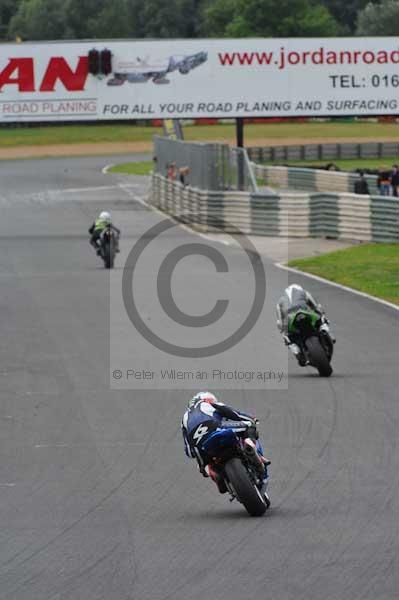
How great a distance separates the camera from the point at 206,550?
27.7 ft

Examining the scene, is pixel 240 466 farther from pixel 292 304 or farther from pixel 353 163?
pixel 353 163

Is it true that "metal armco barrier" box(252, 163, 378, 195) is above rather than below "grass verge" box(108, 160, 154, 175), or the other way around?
below

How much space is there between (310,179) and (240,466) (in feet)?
149

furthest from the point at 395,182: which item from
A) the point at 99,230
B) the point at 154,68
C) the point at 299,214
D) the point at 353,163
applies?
the point at 353,163

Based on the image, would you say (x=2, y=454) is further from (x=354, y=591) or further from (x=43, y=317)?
(x=43, y=317)

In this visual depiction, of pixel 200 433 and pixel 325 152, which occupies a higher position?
pixel 325 152

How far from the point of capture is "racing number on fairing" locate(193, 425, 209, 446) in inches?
373

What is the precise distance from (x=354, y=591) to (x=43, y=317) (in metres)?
14.6

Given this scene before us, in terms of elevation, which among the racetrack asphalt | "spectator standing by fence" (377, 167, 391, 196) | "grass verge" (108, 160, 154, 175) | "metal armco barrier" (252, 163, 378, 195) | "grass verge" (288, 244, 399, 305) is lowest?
the racetrack asphalt

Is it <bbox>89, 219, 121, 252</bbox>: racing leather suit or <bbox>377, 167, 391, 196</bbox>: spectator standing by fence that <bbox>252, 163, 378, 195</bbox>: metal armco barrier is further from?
<bbox>89, 219, 121, 252</bbox>: racing leather suit

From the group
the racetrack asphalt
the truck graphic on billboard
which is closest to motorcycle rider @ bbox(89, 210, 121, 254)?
the racetrack asphalt

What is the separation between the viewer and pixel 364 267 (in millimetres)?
28391

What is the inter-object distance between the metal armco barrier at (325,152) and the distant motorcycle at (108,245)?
44.0m

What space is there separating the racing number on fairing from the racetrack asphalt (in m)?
0.53
